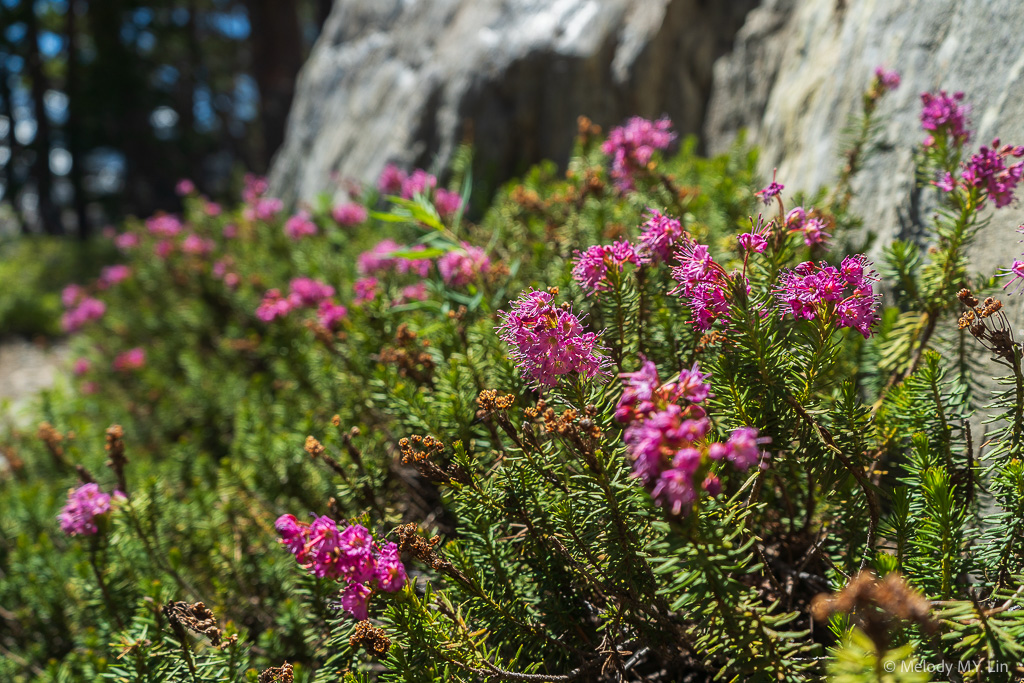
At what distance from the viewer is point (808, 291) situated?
1306mm

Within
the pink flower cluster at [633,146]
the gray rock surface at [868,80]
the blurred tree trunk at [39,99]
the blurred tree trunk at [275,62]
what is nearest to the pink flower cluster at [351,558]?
the pink flower cluster at [633,146]

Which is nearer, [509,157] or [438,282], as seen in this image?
[438,282]

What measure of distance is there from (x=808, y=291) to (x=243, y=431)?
2574 mm

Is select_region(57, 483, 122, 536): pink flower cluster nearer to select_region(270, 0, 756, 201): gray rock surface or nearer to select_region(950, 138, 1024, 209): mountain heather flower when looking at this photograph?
select_region(950, 138, 1024, 209): mountain heather flower

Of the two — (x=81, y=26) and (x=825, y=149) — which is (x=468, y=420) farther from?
(x=81, y=26)

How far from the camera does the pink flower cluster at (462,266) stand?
249cm

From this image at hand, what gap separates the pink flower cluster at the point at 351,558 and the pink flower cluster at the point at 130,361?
12.8 ft

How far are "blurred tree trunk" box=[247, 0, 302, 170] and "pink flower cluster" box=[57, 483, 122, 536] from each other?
38.6ft

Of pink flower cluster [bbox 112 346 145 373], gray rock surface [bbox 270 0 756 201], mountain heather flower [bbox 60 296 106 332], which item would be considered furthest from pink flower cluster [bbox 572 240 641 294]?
mountain heather flower [bbox 60 296 106 332]

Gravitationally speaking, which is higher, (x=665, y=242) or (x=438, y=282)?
(x=665, y=242)

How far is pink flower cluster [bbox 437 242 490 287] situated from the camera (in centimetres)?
249

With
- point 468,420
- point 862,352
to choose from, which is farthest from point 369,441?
point 862,352

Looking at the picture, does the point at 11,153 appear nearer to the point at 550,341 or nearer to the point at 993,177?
the point at 550,341

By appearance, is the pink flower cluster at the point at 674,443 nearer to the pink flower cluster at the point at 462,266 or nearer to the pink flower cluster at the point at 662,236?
the pink flower cluster at the point at 662,236
